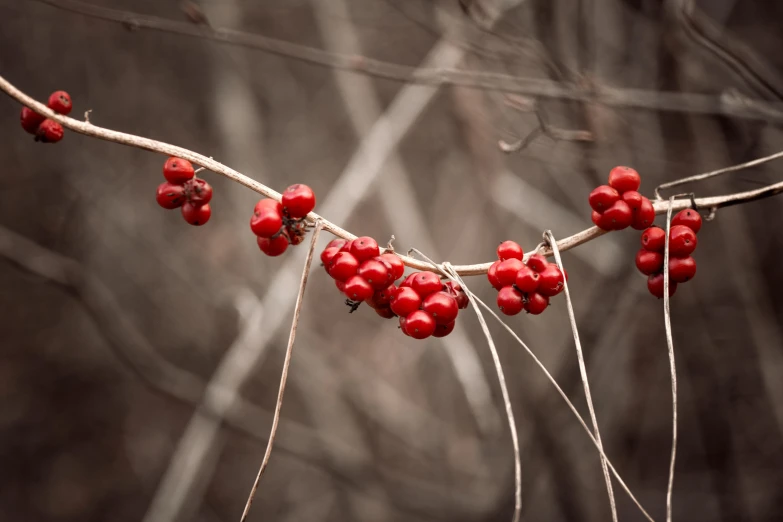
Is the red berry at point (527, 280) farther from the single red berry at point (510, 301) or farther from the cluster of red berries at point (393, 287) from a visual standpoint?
the cluster of red berries at point (393, 287)

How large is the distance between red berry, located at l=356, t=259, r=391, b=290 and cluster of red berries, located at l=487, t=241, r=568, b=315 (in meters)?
0.21

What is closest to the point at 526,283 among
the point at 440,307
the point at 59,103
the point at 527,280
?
the point at 527,280

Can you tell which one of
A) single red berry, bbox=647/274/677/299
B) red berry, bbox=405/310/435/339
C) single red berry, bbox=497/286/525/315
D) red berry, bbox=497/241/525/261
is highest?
single red berry, bbox=647/274/677/299

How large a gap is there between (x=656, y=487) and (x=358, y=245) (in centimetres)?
341

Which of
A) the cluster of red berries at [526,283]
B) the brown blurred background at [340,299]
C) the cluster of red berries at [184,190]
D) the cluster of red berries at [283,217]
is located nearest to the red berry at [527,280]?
the cluster of red berries at [526,283]

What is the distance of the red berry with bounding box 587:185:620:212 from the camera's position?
978 millimetres

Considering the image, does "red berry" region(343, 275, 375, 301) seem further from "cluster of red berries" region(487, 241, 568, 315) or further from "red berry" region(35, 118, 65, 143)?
"red berry" region(35, 118, 65, 143)

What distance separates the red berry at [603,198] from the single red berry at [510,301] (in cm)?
23

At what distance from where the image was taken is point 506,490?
8.08 ft

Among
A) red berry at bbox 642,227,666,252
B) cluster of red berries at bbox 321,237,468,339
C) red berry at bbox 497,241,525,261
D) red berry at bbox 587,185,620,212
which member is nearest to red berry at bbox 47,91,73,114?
cluster of red berries at bbox 321,237,468,339

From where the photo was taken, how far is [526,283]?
3.10ft

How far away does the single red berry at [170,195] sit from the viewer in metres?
0.98

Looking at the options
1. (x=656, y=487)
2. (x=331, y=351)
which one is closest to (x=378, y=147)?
(x=331, y=351)

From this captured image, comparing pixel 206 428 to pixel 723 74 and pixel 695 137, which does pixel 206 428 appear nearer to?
pixel 695 137
